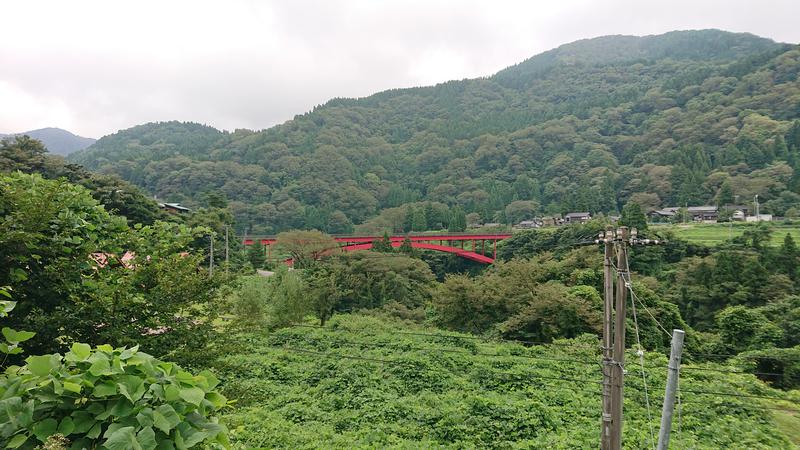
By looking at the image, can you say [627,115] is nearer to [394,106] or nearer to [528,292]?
[394,106]

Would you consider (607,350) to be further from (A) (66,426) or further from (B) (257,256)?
(B) (257,256)

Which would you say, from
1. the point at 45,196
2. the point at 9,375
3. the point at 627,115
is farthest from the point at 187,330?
the point at 627,115

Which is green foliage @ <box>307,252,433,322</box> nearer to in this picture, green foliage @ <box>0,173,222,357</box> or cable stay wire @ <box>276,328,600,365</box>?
cable stay wire @ <box>276,328,600,365</box>

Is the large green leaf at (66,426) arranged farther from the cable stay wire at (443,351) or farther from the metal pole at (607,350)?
the cable stay wire at (443,351)

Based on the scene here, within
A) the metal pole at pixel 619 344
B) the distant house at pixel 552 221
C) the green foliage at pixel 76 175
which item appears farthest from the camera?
the distant house at pixel 552 221

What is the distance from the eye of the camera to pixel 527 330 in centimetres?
1817

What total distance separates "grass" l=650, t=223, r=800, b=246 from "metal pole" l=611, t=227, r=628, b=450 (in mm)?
25706

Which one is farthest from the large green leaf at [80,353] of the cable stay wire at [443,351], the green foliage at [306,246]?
A: the green foliage at [306,246]

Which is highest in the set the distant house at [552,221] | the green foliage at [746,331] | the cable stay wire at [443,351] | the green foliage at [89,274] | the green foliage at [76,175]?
the green foliage at [76,175]

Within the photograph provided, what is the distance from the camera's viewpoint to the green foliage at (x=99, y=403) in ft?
3.90

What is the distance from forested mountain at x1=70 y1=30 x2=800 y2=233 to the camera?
47.1 m

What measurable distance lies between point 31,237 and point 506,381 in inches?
493

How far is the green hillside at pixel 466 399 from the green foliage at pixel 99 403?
476 cm

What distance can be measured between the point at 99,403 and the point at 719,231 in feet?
127
